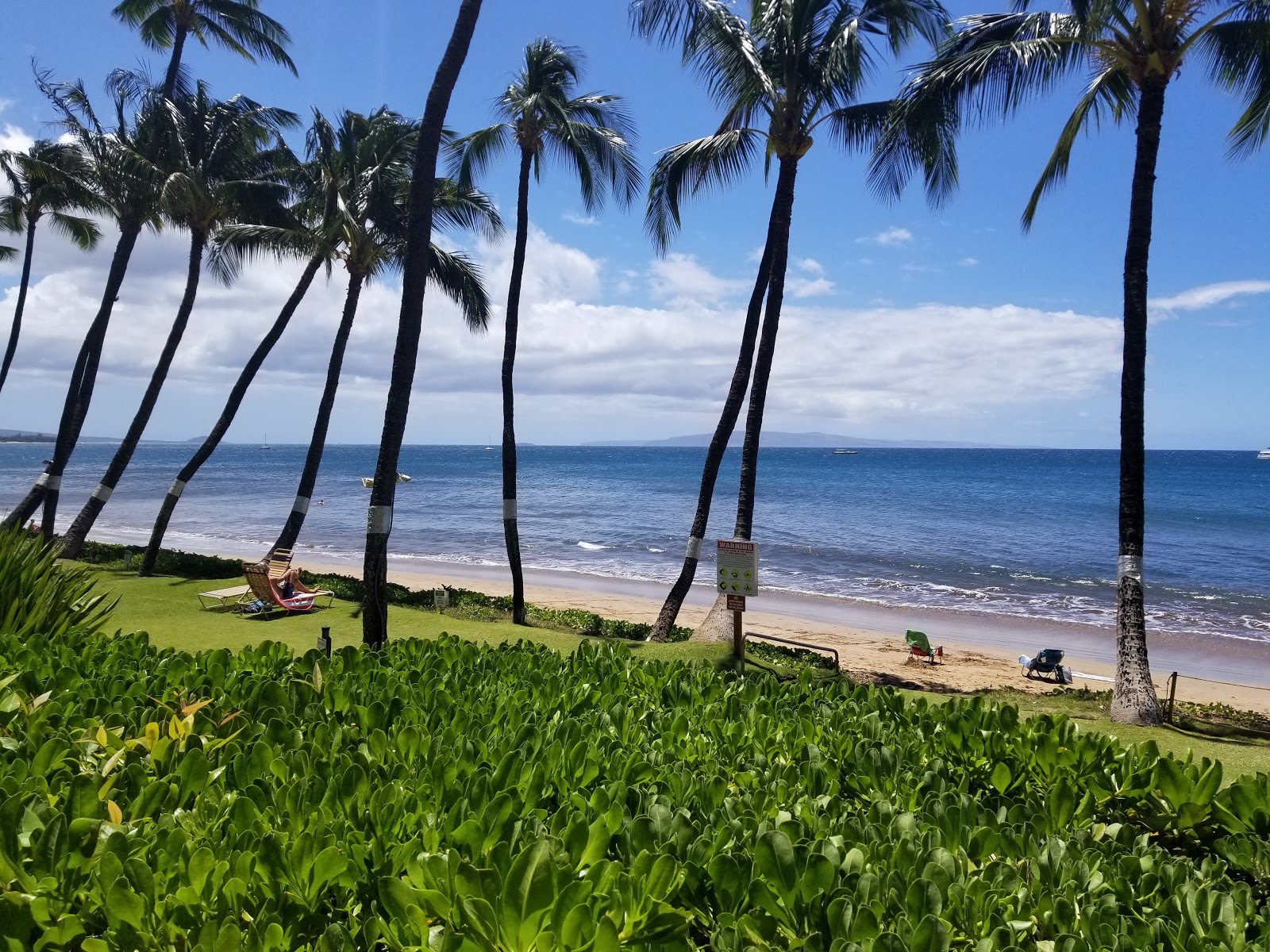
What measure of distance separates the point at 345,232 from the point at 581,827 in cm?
1550

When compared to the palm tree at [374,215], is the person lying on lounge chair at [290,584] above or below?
below

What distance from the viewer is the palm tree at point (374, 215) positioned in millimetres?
15891

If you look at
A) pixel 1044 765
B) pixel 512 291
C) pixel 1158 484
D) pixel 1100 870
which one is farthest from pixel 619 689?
pixel 1158 484

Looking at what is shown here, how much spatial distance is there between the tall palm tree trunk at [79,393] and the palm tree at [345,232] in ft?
7.07

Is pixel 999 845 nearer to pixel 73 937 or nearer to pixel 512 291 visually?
pixel 73 937

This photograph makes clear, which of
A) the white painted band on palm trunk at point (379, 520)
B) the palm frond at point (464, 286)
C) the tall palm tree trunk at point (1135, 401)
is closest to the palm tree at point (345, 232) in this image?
the palm frond at point (464, 286)

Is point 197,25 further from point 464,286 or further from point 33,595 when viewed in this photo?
point 33,595

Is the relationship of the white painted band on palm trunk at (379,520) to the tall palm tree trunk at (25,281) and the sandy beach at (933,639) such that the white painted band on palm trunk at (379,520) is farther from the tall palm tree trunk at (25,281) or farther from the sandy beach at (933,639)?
the tall palm tree trunk at (25,281)

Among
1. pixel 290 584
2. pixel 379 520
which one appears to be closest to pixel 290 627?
pixel 290 584

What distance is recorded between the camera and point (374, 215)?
15742mm

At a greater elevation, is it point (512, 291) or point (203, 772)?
point (512, 291)

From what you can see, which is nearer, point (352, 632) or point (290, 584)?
point (352, 632)

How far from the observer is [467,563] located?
29.6 meters

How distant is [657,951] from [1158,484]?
86.5 metres
